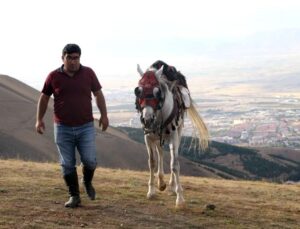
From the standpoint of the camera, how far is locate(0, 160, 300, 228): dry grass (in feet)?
25.4

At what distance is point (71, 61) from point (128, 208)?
2.58 m

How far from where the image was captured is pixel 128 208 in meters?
8.71

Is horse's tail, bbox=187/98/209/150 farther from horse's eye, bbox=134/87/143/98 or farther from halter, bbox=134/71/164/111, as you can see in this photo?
horse's eye, bbox=134/87/143/98

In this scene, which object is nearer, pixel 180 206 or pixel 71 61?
pixel 71 61

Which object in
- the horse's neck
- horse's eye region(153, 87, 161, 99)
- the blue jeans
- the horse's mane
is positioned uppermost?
the horse's mane

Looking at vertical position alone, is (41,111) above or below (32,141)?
above

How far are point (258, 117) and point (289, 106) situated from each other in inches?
1375

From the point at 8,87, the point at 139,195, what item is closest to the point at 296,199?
the point at 139,195

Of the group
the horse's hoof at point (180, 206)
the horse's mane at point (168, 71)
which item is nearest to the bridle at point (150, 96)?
the horse's mane at point (168, 71)

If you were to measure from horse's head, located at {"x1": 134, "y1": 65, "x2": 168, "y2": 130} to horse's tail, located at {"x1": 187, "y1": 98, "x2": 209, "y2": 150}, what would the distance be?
8.11ft

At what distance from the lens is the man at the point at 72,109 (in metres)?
7.80

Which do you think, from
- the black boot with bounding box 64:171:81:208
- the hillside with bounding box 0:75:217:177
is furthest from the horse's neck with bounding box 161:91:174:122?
the hillside with bounding box 0:75:217:177

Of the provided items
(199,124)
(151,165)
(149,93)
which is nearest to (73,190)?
(149,93)

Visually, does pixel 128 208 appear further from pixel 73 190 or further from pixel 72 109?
pixel 72 109
